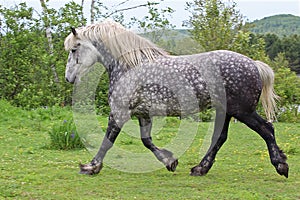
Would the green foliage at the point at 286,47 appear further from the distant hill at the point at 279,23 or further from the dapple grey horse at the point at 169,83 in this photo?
the distant hill at the point at 279,23

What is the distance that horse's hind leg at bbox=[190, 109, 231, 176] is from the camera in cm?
666

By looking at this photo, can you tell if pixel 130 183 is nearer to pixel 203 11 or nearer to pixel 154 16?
pixel 154 16

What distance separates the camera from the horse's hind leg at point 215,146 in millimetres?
6664

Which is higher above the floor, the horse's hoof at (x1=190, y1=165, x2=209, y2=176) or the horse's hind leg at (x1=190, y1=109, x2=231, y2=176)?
the horse's hind leg at (x1=190, y1=109, x2=231, y2=176)

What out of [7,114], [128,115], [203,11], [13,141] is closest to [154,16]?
[203,11]

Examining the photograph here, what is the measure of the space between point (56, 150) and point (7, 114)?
14.5 ft

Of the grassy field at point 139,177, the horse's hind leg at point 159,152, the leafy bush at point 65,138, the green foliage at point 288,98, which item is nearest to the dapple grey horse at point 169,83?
the horse's hind leg at point 159,152

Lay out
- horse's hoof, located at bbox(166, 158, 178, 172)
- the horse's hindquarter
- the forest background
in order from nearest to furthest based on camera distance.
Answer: the horse's hindquarter
horse's hoof, located at bbox(166, 158, 178, 172)
the forest background

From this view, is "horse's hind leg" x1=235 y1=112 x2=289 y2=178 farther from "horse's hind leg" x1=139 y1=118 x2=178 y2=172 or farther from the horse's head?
the horse's head

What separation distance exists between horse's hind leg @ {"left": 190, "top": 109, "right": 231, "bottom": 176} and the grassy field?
0.40 ft

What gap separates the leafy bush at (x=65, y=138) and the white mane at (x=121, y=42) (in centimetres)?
235

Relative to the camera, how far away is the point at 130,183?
244 inches

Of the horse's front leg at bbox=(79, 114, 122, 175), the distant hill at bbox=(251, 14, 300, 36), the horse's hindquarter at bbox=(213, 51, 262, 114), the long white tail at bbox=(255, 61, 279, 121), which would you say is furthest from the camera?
the distant hill at bbox=(251, 14, 300, 36)

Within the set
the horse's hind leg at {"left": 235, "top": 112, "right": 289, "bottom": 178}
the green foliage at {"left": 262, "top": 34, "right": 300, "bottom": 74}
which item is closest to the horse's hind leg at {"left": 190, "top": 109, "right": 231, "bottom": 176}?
the horse's hind leg at {"left": 235, "top": 112, "right": 289, "bottom": 178}
